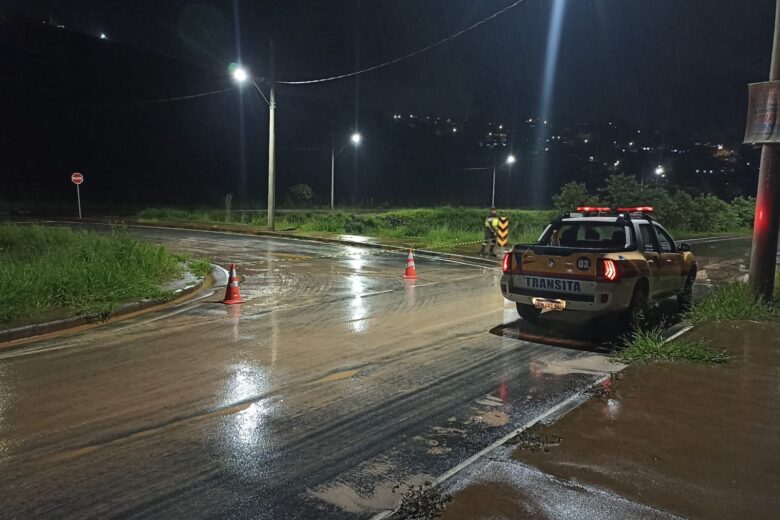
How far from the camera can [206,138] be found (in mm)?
77250

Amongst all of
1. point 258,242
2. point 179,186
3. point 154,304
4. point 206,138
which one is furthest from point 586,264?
point 206,138

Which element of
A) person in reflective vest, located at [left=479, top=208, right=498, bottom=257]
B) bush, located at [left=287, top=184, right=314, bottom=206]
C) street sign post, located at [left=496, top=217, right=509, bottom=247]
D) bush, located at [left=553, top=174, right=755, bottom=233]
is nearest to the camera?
person in reflective vest, located at [left=479, top=208, right=498, bottom=257]

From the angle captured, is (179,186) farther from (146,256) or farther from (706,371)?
(706,371)

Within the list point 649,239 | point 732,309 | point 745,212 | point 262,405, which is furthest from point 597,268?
point 745,212

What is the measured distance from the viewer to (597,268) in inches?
313

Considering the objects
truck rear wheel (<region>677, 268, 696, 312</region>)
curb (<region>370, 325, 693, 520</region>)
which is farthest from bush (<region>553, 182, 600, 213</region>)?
curb (<region>370, 325, 693, 520</region>)

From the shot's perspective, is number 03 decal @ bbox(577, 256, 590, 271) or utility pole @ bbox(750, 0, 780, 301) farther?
utility pole @ bbox(750, 0, 780, 301)

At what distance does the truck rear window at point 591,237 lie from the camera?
8.72 metres

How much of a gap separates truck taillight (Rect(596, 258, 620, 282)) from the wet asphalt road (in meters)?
1.05

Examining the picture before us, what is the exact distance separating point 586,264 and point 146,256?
9.51 m

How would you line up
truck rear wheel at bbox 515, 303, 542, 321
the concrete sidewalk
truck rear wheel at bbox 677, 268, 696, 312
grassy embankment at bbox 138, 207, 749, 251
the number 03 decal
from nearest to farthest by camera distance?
the concrete sidewalk → the number 03 decal → truck rear wheel at bbox 515, 303, 542, 321 → truck rear wheel at bbox 677, 268, 696, 312 → grassy embankment at bbox 138, 207, 749, 251

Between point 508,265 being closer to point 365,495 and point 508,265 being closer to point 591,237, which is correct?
point 591,237

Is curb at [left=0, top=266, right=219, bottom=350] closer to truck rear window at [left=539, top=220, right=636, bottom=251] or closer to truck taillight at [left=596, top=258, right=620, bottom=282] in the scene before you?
truck rear window at [left=539, top=220, right=636, bottom=251]

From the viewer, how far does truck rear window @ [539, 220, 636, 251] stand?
343 inches
